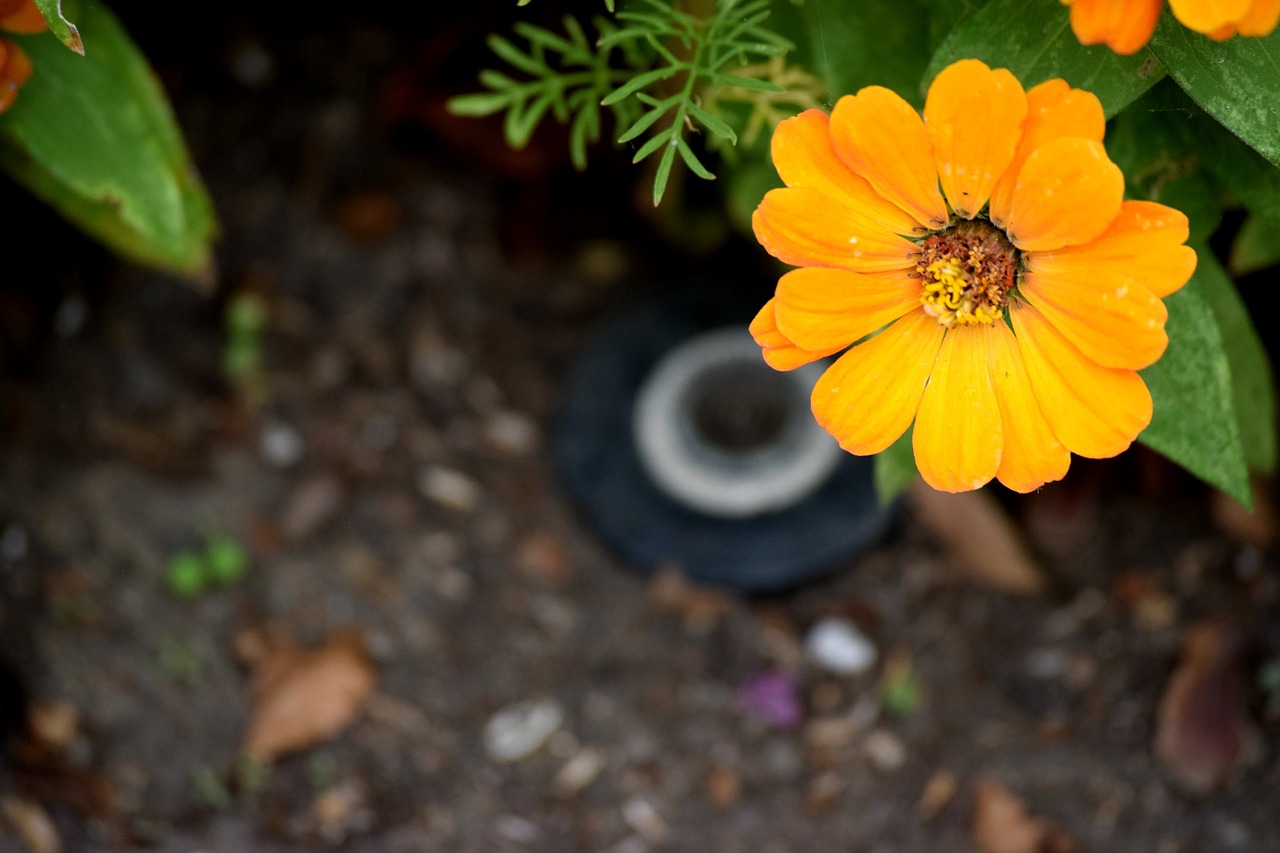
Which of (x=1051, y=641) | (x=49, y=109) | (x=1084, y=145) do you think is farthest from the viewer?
(x=1051, y=641)

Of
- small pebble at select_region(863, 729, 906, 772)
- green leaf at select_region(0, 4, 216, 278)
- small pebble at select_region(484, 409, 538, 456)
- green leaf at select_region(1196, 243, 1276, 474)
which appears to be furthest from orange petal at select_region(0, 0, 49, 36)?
small pebble at select_region(863, 729, 906, 772)

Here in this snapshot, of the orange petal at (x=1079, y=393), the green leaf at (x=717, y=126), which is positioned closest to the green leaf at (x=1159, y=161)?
the orange petal at (x=1079, y=393)

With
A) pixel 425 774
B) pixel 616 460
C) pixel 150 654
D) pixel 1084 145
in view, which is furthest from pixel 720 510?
pixel 1084 145

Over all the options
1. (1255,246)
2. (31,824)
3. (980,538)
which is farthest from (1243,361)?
(31,824)

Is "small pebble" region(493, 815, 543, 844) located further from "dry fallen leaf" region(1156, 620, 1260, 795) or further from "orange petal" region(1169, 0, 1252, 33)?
"orange petal" region(1169, 0, 1252, 33)

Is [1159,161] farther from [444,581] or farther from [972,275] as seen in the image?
[444,581]

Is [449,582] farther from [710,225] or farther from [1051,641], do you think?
[1051,641]
